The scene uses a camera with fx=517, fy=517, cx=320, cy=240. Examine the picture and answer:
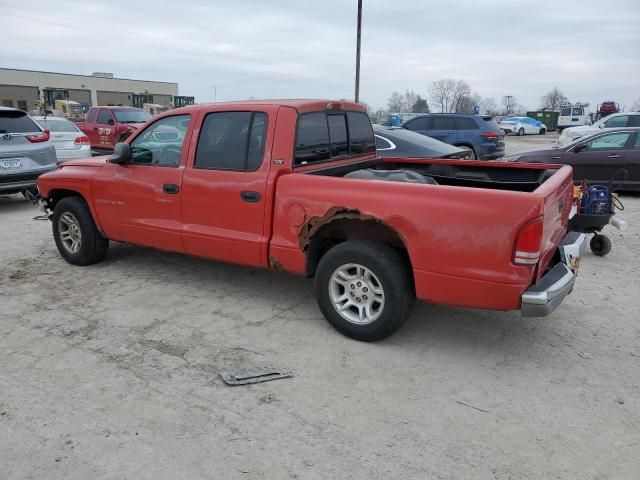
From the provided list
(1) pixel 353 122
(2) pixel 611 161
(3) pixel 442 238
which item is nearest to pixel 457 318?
(3) pixel 442 238

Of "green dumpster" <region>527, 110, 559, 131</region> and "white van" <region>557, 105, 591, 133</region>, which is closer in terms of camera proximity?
"white van" <region>557, 105, 591, 133</region>

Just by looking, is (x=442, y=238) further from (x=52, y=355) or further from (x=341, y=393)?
(x=52, y=355)

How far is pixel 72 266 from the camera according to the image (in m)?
5.83

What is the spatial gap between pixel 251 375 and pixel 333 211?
1.29m

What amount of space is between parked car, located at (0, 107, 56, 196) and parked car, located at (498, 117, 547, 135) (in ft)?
118

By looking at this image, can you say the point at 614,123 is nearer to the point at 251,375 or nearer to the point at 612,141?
the point at 612,141

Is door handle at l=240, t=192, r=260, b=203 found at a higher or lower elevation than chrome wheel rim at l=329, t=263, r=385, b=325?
higher

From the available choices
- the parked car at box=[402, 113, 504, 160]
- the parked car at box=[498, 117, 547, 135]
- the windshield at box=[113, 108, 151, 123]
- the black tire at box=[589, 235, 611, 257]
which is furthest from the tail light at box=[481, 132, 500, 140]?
the parked car at box=[498, 117, 547, 135]

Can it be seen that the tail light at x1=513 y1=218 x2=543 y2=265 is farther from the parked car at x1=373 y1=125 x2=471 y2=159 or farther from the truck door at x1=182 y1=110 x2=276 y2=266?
the parked car at x1=373 y1=125 x2=471 y2=159

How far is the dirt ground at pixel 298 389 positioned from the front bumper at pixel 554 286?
53 cm

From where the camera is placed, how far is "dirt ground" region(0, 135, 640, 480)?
2.66 metres

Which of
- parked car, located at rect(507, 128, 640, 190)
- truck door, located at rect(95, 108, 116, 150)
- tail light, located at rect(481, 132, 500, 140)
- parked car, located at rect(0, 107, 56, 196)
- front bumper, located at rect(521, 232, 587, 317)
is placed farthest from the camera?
truck door, located at rect(95, 108, 116, 150)

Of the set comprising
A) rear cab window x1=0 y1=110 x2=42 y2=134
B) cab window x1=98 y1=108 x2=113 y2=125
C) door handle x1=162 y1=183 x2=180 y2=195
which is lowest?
door handle x1=162 y1=183 x2=180 y2=195

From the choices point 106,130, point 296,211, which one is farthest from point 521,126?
point 296,211
